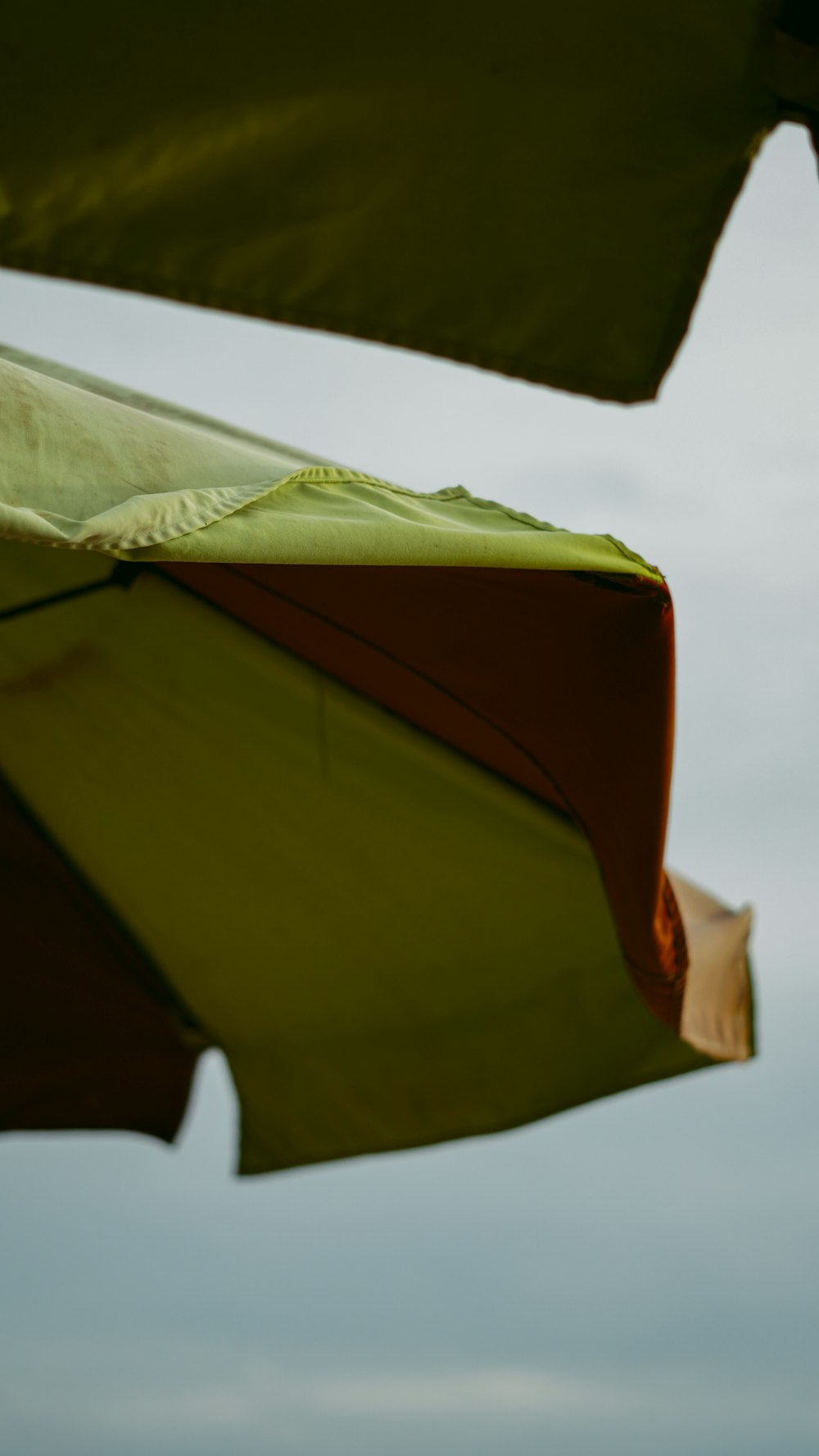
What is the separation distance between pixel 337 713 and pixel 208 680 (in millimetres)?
207

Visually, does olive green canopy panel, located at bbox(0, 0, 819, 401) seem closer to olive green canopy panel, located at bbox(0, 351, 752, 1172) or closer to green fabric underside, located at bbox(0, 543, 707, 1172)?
olive green canopy panel, located at bbox(0, 351, 752, 1172)

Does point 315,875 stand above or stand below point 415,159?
below

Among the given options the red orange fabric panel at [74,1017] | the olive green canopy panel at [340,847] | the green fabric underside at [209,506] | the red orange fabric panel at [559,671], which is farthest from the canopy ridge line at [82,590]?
the green fabric underside at [209,506]

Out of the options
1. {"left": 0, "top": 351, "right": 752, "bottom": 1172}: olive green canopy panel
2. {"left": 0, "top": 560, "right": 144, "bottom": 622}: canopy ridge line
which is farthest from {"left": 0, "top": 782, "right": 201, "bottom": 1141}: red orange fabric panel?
{"left": 0, "top": 560, "right": 144, "bottom": 622}: canopy ridge line

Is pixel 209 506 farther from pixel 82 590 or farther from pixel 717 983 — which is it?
pixel 717 983

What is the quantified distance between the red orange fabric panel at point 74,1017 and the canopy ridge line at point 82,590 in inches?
17.6

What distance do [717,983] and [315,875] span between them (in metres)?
0.67

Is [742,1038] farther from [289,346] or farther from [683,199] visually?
[683,199]

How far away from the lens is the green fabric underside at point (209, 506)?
0.93 meters

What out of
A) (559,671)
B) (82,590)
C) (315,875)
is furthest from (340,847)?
(559,671)

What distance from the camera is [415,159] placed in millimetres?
885

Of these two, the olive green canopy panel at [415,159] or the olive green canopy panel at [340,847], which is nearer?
the olive green canopy panel at [415,159]

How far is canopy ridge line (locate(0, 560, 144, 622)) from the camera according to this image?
6.21 feet

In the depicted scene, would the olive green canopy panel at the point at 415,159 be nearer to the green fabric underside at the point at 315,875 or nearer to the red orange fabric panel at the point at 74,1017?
the green fabric underside at the point at 315,875
